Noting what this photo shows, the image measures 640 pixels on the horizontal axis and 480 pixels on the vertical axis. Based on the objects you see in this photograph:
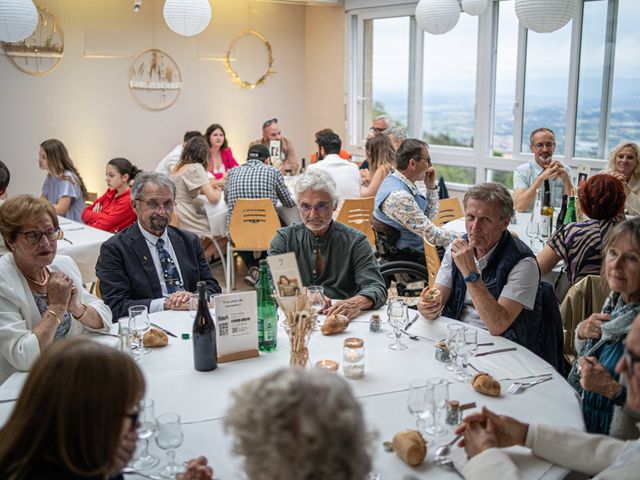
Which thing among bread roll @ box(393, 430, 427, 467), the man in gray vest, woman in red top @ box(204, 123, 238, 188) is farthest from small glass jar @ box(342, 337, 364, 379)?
woman in red top @ box(204, 123, 238, 188)

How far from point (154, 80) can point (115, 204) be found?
322 centimetres

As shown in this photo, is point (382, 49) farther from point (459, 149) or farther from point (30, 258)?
point (30, 258)

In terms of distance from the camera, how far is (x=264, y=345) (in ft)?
7.80

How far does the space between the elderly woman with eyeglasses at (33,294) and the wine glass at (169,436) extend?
838 mm

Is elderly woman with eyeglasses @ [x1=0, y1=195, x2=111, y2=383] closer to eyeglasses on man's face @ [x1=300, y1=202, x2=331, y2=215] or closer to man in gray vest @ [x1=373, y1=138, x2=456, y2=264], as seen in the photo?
eyeglasses on man's face @ [x1=300, y1=202, x2=331, y2=215]

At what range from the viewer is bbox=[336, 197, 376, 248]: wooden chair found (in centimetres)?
529

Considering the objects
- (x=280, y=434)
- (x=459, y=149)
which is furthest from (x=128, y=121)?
(x=280, y=434)

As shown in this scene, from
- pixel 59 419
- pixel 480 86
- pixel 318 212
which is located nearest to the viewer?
pixel 59 419

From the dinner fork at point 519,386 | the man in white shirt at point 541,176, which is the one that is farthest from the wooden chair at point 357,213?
the dinner fork at point 519,386

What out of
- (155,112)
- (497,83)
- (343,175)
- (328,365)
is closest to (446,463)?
(328,365)

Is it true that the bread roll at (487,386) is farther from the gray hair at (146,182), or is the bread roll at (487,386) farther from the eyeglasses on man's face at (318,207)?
the gray hair at (146,182)

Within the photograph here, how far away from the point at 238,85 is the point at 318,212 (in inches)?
234

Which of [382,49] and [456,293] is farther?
[382,49]

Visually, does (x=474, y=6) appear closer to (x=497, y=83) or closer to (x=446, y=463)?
(x=497, y=83)
